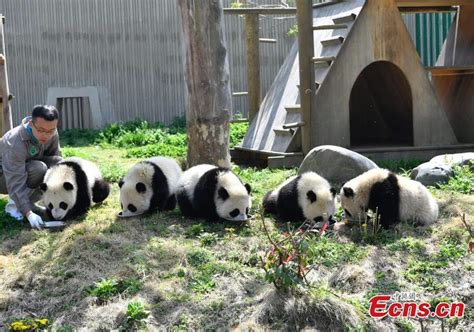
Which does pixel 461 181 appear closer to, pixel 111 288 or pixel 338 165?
pixel 338 165

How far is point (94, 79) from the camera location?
1614 cm

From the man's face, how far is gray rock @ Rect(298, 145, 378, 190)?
312 cm

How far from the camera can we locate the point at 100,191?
26.2ft

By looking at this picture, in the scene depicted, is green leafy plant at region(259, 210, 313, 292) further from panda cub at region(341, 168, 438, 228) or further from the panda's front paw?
the panda's front paw

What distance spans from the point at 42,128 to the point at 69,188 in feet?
2.21

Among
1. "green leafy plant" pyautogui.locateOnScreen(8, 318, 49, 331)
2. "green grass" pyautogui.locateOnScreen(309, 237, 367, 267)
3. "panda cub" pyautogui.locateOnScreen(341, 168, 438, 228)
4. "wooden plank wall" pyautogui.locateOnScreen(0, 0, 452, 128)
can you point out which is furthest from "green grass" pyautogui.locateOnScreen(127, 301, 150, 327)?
"wooden plank wall" pyautogui.locateOnScreen(0, 0, 452, 128)

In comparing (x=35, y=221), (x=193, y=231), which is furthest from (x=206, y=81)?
(x=35, y=221)

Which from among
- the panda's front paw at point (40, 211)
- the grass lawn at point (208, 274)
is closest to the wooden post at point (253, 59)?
the grass lawn at point (208, 274)

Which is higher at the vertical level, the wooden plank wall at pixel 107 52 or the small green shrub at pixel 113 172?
the wooden plank wall at pixel 107 52

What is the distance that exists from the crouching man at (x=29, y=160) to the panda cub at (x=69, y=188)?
17 cm

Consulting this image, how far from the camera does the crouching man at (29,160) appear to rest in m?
7.03

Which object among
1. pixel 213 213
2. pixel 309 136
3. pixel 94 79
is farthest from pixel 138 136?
pixel 213 213

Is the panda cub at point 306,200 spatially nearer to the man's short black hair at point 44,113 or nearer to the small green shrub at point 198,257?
the small green shrub at point 198,257

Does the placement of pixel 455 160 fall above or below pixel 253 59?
below
